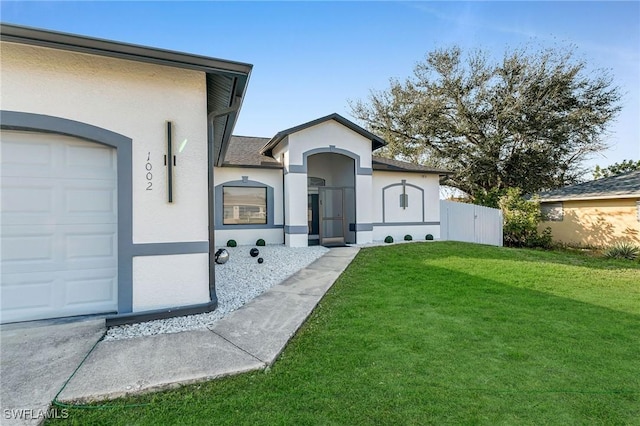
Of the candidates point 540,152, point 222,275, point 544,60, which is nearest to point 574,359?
point 222,275

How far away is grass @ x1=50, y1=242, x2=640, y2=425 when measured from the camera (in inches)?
102

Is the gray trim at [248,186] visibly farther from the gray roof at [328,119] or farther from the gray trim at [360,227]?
the gray trim at [360,227]

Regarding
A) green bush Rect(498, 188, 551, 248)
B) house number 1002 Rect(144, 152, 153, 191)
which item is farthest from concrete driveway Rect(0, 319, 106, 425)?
green bush Rect(498, 188, 551, 248)

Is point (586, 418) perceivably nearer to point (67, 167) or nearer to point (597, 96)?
point (67, 167)

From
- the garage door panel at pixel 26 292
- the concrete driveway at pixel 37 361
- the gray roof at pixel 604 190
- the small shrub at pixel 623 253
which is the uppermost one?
the gray roof at pixel 604 190

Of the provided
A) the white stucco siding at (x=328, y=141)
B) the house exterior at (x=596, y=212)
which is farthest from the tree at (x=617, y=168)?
the white stucco siding at (x=328, y=141)

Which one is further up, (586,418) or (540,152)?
(540,152)

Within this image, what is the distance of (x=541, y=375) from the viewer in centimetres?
322

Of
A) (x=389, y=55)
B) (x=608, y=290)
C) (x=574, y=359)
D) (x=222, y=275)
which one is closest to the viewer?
(x=574, y=359)

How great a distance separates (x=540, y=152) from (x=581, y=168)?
4.00 m

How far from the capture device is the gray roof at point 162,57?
12.8ft

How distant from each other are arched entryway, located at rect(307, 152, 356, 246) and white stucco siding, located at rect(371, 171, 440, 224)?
136cm

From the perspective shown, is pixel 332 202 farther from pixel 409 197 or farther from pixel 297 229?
pixel 409 197

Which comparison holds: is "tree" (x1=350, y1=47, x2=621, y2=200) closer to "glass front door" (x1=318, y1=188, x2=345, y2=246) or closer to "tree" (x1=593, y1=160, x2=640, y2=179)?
"tree" (x1=593, y1=160, x2=640, y2=179)
